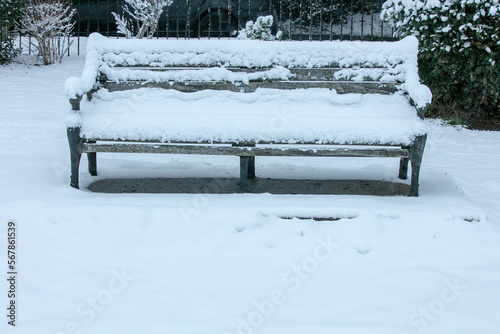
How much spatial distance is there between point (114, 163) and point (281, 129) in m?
1.76

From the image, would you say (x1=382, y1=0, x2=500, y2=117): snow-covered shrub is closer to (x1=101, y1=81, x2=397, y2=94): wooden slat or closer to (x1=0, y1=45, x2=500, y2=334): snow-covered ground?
(x1=0, y1=45, x2=500, y2=334): snow-covered ground

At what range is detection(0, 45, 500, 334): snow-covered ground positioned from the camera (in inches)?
98.3

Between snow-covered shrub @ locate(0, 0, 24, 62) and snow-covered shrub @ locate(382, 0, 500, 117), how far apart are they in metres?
6.40

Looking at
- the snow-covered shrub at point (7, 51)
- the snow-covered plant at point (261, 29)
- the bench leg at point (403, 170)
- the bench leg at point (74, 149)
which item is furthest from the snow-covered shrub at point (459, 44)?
the snow-covered shrub at point (7, 51)

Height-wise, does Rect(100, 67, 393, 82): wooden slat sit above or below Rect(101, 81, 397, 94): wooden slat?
above

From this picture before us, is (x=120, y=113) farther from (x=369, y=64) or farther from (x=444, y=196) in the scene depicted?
(x=444, y=196)

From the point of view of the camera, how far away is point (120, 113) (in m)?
3.95

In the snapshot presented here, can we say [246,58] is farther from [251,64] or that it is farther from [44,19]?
[44,19]

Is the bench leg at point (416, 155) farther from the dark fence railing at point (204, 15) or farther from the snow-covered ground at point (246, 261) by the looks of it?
the dark fence railing at point (204, 15)

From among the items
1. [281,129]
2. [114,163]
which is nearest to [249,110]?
[281,129]

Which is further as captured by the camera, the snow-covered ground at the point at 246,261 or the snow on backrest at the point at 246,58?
the snow on backrest at the point at 246,58

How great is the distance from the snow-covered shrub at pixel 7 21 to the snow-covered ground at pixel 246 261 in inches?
233

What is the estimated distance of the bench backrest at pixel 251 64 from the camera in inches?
162

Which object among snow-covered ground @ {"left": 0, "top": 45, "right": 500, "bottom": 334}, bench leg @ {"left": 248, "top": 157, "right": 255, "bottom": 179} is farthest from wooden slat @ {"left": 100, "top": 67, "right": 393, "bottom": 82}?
snow-covered ground @ {"left": 0, "top": 45, "right": 500, "bottom": 334}
